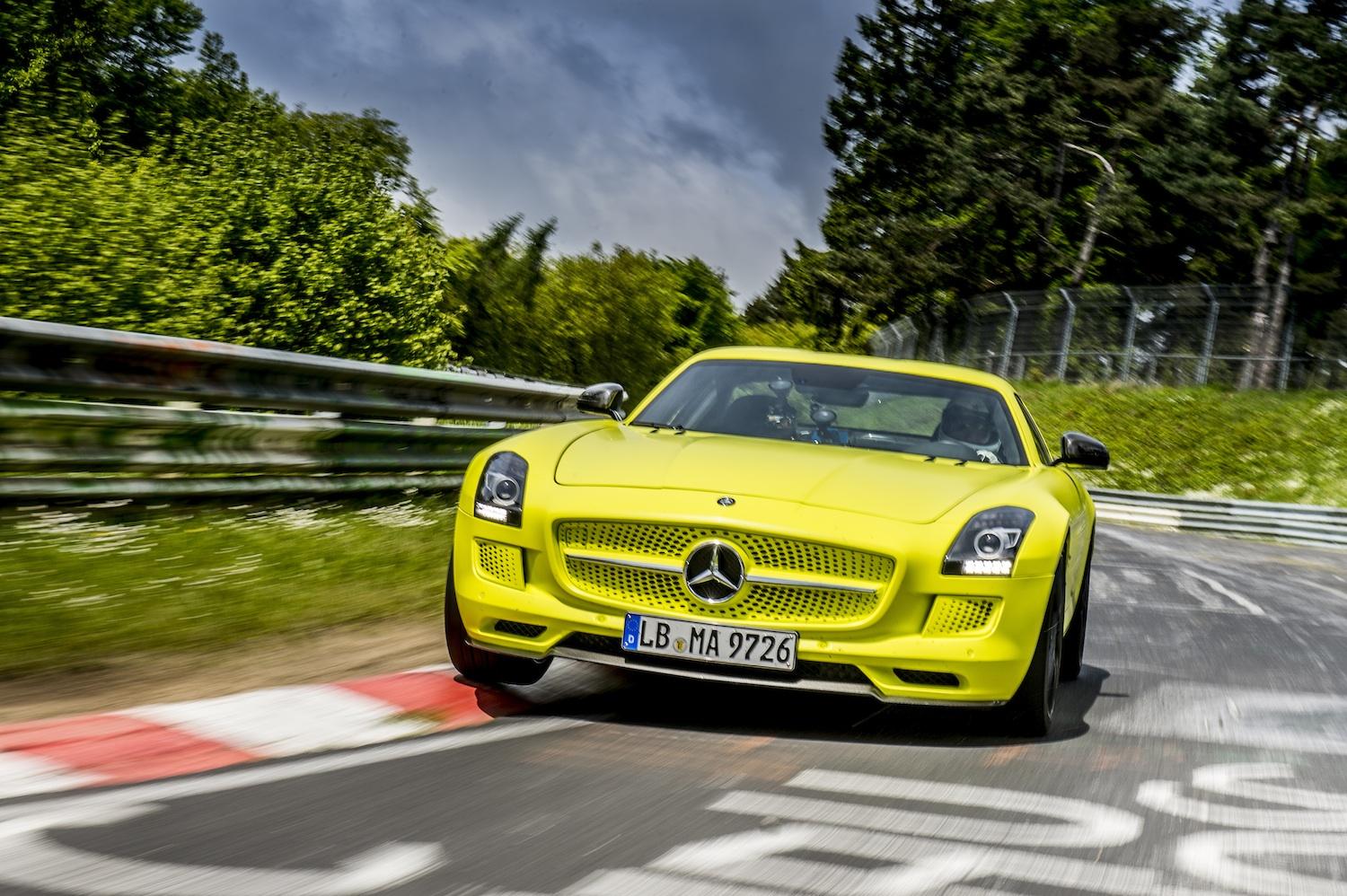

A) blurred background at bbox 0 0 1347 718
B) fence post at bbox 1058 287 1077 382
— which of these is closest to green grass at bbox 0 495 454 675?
blurred background at bbox 0 0 1347 718

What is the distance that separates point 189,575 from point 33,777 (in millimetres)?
2990

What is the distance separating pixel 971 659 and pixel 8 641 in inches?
122

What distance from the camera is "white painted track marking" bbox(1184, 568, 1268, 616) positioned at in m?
11.9

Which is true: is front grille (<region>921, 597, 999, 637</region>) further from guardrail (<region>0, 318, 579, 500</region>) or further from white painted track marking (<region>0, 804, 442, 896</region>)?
guardrail (<region>0, 318, 579, 500</region>)

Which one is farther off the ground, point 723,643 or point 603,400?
point 603,400

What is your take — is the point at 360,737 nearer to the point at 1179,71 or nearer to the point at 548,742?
the point at 548,742

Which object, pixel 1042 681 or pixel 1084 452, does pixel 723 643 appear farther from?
pixel 1084 452

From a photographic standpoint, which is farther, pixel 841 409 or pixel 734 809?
pixel 841 409

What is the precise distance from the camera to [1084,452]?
675 cm

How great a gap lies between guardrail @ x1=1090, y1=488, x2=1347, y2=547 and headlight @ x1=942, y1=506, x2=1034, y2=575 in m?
22.1

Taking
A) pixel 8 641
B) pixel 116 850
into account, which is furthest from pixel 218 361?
pixel 116 850

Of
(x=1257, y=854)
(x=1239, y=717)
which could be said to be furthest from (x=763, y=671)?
(x=1239, y=717)

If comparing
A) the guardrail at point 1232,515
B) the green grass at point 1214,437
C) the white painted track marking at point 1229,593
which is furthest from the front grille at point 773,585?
the green grass at point 1214,437

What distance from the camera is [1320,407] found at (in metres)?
37.3
